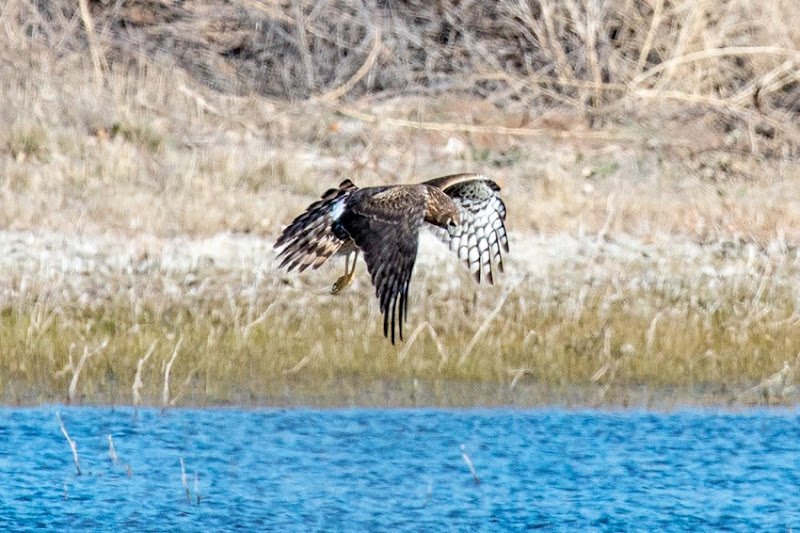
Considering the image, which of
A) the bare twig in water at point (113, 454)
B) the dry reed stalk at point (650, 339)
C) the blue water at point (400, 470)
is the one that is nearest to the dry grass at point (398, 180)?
the dry reed stalk at point (650, 339)

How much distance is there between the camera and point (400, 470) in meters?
6.34

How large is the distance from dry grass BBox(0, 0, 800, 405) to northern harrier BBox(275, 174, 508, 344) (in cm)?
76

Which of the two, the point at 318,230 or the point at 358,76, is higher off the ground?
the point at 358,76

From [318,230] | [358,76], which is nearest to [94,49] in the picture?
[358,76]

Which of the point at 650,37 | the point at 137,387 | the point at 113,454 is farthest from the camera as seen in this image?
the point at 650,37

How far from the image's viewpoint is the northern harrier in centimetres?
567

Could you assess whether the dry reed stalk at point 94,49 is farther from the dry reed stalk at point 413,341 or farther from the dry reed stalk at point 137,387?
the dry reed stalk at point 137,387

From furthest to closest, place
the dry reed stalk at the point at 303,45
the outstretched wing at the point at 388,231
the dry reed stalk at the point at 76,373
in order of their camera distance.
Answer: the dry reed stalk at the point at 303,45, the dry reed stalk at the point at 76,373, the outstretched wing at the point at 388,231

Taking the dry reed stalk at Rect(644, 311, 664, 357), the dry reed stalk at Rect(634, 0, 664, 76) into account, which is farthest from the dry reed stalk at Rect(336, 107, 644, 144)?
the dry reed stalk at Rect(644, 311, 664, 357)

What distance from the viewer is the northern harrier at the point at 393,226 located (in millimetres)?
5668

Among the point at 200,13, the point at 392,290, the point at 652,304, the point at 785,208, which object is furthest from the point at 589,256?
the point at 200,13

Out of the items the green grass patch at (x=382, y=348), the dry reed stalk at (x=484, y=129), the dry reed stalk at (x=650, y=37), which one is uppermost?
the dry reed stalk at (x=650, y=37)

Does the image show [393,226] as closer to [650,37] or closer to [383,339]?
[383,339]

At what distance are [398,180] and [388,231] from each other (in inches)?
237
